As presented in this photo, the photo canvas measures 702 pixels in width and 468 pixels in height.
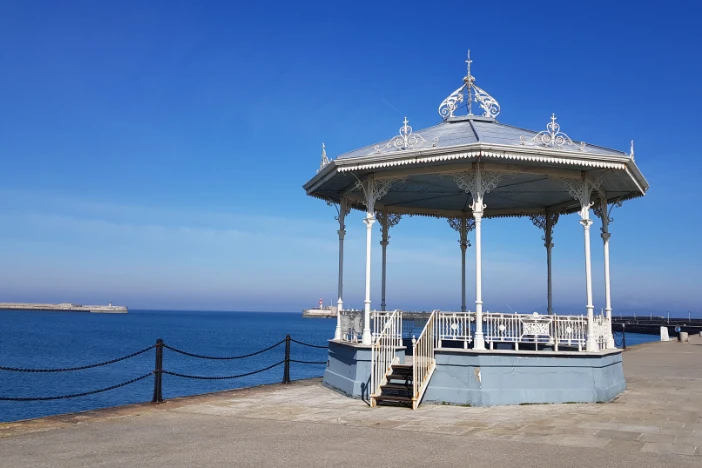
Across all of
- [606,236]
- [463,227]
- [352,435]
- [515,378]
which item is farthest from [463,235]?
[352,435]

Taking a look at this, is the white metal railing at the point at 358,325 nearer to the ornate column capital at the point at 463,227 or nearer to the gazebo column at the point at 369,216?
the gazebo column at the point at 369,216

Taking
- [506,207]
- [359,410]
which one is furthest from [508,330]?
[506,207]

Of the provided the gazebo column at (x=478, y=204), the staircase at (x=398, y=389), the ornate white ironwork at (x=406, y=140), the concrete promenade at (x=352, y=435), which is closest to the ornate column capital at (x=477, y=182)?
the gazebo column at (x=478, y=204)

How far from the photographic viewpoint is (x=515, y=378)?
1160cm

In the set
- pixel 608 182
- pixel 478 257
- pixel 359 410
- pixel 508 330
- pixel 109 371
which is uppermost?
pixel 608 182

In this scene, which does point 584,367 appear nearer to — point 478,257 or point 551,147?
point 478,257

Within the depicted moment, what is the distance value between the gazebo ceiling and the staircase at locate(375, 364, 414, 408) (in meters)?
4.07

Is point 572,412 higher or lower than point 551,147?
lower

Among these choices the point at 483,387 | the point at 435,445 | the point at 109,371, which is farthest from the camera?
the point at 109,371

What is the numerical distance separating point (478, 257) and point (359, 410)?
3785 mm

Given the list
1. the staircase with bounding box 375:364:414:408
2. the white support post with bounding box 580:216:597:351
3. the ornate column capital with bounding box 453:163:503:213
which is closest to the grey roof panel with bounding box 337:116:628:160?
the ornate column capital with bounding box 453:163:503:213

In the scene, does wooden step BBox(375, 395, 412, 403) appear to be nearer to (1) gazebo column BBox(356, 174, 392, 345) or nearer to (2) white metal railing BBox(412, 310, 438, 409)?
(2) white metal railing BBox(412, 310, 438, 409)

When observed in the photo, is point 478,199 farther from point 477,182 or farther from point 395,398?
point 395,398

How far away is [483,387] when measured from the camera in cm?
1140
